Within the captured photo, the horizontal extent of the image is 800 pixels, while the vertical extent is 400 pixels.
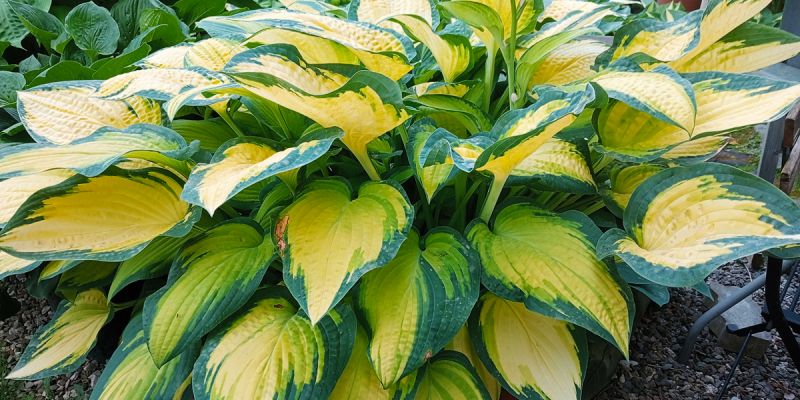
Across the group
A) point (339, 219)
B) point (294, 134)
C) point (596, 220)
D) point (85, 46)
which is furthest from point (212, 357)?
point (85, 46)

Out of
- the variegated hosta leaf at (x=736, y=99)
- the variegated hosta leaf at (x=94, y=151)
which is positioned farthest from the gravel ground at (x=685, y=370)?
the variegated hosta leaf at (x=94, y=151)

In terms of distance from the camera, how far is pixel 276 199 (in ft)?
3.06

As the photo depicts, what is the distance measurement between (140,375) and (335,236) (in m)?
0.35

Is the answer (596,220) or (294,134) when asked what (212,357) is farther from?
(596,220)

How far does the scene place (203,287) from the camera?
0.76 metres

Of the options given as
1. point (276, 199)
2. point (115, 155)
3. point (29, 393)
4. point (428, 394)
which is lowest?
point (29, 393)

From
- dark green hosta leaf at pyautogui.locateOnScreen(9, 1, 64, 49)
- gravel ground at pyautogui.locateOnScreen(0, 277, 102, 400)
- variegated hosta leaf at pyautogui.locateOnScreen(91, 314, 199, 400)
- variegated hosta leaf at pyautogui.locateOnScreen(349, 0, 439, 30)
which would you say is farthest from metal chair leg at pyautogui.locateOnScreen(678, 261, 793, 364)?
dark green hosta leaf at pyautogui.locateOnScreen(9, 1, 64, 49)

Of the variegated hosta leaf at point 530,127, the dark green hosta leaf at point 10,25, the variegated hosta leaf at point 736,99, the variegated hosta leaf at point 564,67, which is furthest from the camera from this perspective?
the dark green hosta leaf at point 10,25

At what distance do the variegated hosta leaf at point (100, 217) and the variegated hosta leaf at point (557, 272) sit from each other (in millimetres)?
407

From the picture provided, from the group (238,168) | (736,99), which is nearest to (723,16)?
(736,99)

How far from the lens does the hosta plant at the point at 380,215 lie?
27.5 inches

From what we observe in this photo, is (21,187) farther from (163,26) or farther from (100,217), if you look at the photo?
(163,26)

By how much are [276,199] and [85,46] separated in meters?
0.81

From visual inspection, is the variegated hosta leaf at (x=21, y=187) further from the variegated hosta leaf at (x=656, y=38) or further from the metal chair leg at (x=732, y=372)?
the metal chair leg at (x=732, y=372)
